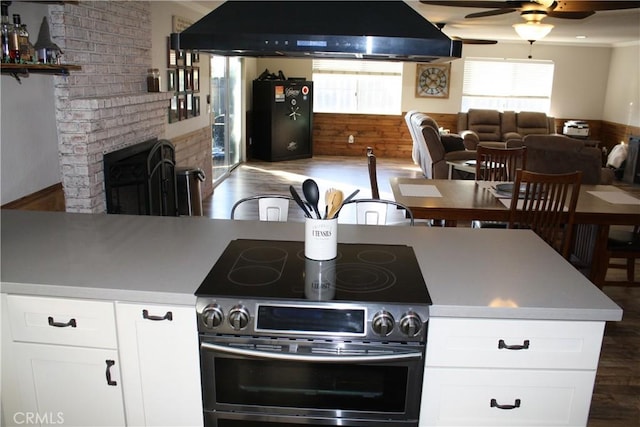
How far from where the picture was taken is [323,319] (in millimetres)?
1529

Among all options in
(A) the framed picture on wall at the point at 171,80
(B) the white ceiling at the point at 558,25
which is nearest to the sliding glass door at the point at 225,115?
(A) the framed picture on wall at the point at 171,80

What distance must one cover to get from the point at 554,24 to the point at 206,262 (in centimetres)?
642

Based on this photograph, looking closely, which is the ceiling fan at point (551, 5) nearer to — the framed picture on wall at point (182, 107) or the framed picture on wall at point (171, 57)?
the framed picture on wall at point (171, 57)

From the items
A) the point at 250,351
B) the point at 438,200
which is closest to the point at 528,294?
the point at 250,351

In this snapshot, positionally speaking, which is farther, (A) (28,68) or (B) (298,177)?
(B) (298,177)

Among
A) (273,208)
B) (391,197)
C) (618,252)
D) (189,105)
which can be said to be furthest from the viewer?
(391,197)

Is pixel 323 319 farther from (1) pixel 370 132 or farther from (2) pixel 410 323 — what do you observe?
(1) pixel 370 132

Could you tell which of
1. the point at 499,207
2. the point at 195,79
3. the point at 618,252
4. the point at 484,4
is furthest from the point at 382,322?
the point at 195,79

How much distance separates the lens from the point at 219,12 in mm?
1869

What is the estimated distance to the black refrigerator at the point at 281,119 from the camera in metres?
9.09

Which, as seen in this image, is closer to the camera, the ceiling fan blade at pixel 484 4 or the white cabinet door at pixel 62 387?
the white cabinet door at pixel 62 387

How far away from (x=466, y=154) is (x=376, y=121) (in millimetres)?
3581

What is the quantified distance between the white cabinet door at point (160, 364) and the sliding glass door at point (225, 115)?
538 centimetres

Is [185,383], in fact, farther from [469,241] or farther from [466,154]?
[466,154]
